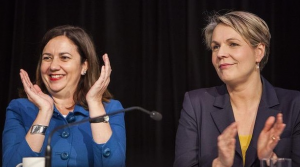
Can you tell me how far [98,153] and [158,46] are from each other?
4.26ft

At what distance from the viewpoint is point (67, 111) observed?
2883 millimetres

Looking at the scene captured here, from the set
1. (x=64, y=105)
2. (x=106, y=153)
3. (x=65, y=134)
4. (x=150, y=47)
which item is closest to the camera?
(x=106, y=153)

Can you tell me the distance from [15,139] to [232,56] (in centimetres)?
123

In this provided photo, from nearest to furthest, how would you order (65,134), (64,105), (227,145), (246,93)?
(227,145) → (65,134) → (246,93) → (64,105)

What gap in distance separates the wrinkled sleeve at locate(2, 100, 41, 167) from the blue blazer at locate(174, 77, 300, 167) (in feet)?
2.56

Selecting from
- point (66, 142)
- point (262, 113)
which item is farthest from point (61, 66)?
point (262, 113)

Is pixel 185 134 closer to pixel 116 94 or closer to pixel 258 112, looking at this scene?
pixel 258 112

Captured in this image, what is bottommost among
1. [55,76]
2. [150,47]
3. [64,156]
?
[64,156]

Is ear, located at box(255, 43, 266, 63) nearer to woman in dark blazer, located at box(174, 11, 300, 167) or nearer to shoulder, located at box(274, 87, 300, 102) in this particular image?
woman in dark blazer, located at box(174, 11, 300, 167)

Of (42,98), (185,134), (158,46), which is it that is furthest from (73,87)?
(158,46)

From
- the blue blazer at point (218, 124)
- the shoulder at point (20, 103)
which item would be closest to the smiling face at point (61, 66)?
the shoulder at point (20, 103)

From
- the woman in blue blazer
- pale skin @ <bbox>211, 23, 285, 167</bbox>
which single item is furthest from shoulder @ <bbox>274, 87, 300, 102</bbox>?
the woman in blue blazer

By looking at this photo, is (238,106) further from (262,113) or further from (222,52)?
(222,52)

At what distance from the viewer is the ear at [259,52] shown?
110 inches
